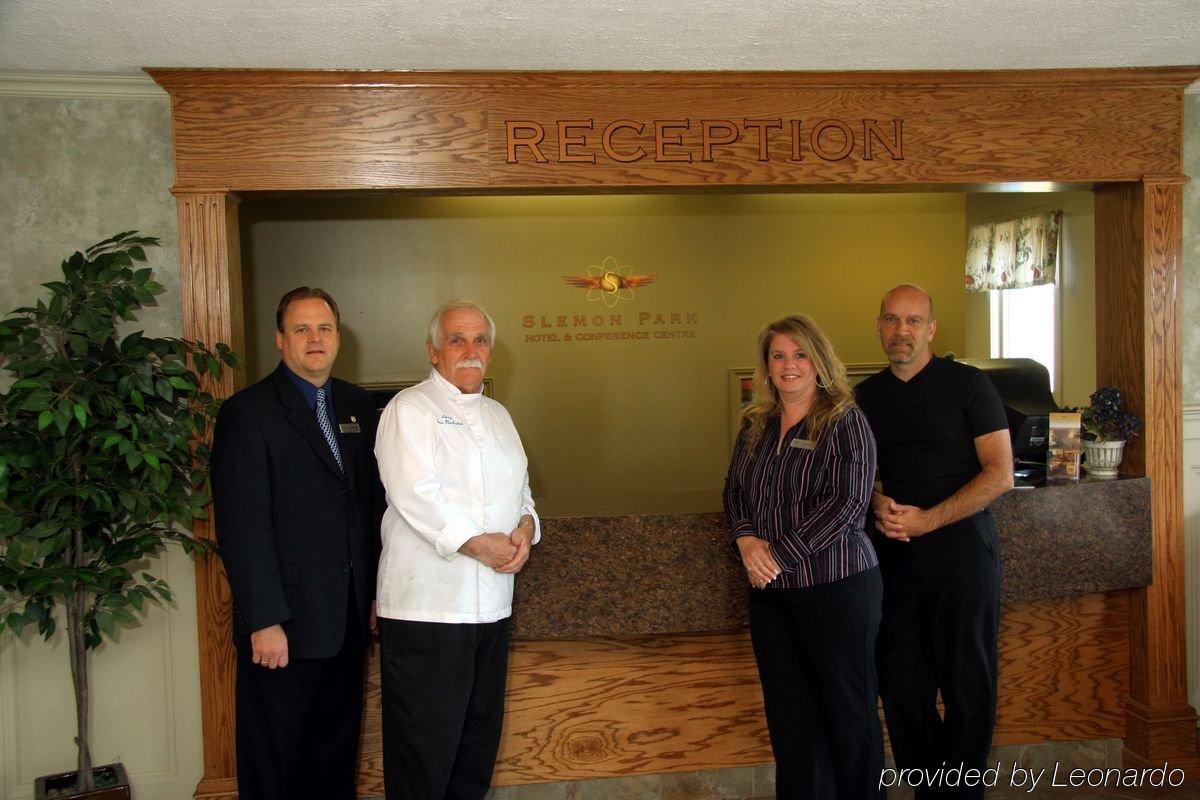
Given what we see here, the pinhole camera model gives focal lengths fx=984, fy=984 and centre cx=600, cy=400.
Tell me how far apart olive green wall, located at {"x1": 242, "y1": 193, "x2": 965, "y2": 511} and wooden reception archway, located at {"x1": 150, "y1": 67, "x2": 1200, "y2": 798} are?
2787 millimetres

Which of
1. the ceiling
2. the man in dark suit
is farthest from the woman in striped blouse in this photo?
the man in dark suit

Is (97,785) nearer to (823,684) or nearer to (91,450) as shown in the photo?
(91,450)

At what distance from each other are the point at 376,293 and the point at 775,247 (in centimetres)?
255

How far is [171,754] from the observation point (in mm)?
3201

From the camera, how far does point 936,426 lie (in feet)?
9.27

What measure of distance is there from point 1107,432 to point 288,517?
283 centimetres

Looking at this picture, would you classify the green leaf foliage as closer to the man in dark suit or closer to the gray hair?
the man in dark suit

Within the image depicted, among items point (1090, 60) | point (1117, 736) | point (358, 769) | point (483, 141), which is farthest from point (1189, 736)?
point (483, 141)

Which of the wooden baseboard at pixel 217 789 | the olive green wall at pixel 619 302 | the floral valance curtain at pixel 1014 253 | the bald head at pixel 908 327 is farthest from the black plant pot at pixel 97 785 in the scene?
the floral valance curtain at pixel 1014 253

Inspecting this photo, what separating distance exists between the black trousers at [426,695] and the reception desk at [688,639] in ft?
1.74

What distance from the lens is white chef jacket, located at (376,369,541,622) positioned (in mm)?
2463

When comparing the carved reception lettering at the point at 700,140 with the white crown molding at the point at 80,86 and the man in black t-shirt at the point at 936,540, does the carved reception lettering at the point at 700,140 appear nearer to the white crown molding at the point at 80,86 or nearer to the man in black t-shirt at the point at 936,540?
the man in black t-shirt at the point at 936,540

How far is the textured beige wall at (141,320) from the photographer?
3109mm

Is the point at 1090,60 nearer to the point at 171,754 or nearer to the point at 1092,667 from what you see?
the point at 1092,667
